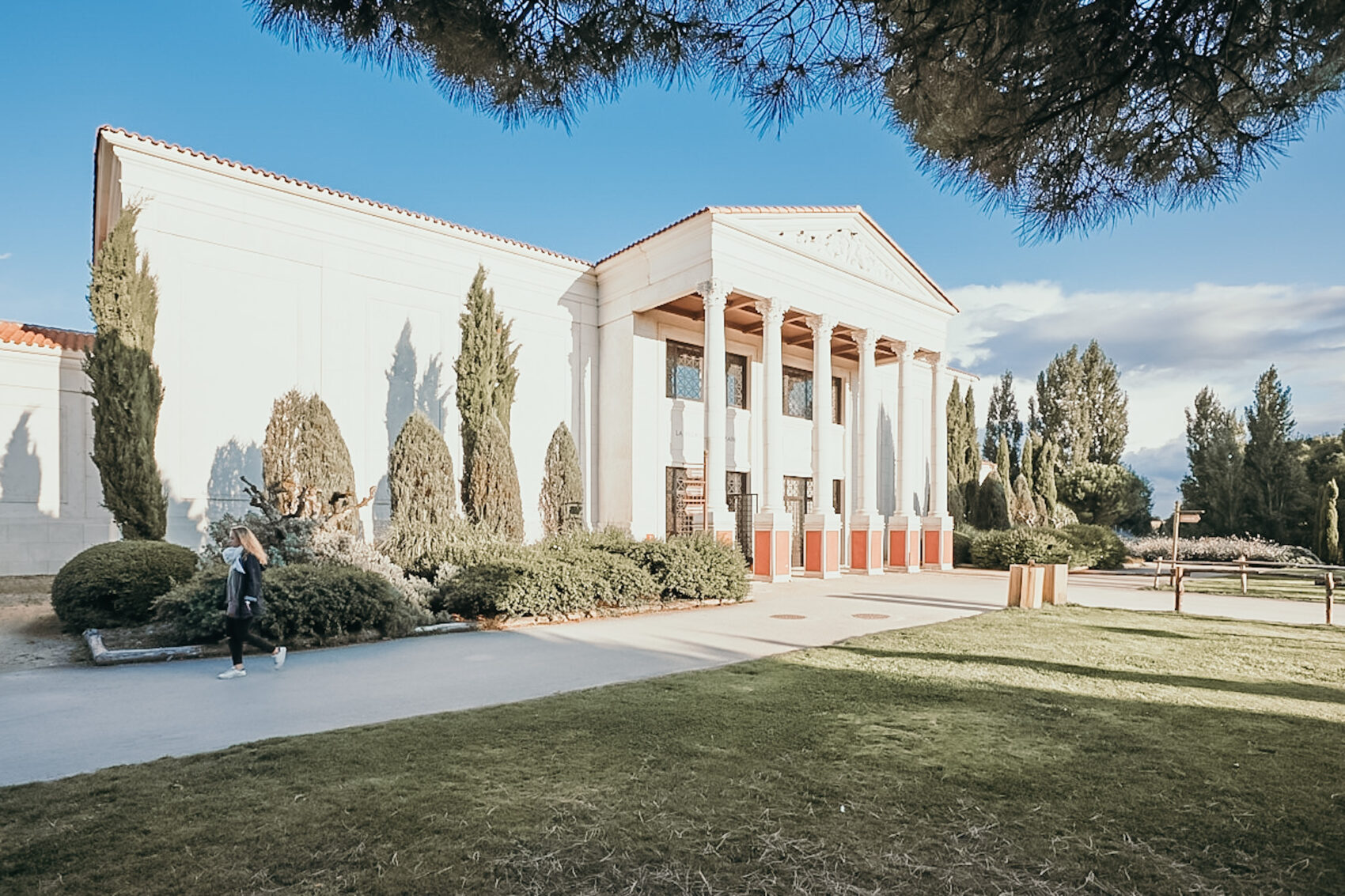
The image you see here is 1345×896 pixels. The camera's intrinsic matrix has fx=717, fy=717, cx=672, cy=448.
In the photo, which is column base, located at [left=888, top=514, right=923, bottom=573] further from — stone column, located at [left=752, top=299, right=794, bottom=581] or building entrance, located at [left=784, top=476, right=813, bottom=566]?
stone column, located at [left=752, top=299, right=794, bottom=581]

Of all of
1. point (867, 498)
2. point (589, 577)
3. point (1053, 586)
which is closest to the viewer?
point (589, 577)

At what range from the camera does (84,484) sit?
48.0ft

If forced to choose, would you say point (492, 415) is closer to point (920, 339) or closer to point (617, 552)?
point (617, 552)

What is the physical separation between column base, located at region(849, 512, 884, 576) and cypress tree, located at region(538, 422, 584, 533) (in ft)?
26.5

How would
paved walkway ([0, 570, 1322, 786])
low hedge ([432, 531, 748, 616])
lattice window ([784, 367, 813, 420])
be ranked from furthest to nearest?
lattice window ([784, 367, 813, 420]) < low hedge ([432, 531, 748, 616]) < paved walkway ([0, 570, 1322, 786])

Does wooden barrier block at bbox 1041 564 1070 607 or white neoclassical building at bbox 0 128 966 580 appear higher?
white neoclassical building at bbox 0 128 966 580

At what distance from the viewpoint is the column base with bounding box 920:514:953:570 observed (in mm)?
22266

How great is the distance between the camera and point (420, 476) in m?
13.7

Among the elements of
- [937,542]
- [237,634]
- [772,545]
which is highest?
[237,634]

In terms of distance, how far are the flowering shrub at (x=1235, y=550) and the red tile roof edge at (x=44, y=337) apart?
28.7 metres

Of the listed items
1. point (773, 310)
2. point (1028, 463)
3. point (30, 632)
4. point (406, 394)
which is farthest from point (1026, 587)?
point (1028, 463)

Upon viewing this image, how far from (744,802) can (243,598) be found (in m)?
6.00

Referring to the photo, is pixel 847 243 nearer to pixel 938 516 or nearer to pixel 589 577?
pixel 938 516

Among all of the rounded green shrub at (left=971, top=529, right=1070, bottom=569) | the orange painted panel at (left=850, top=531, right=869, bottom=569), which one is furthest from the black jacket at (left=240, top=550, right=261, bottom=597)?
the rounded green shrub at (left=971, top=529, right=1070, bottom=569)
